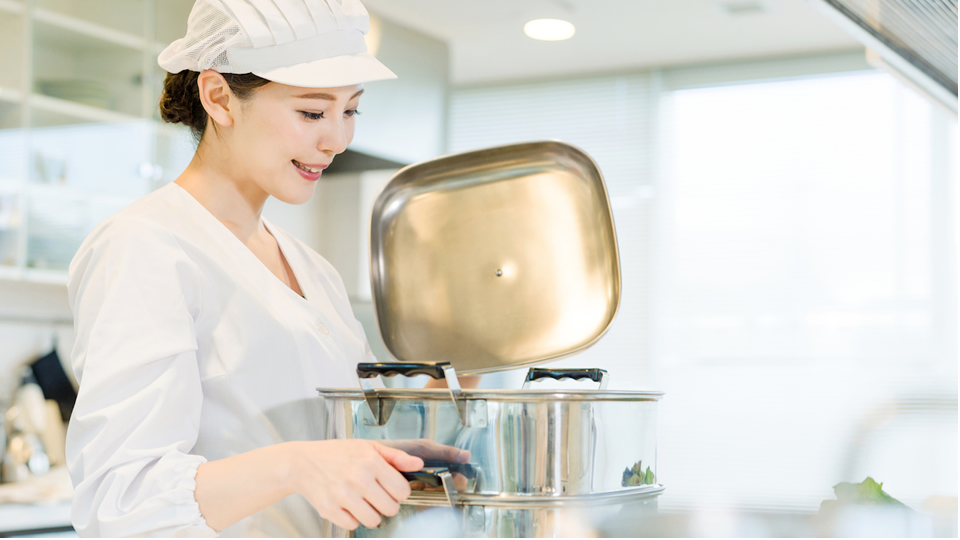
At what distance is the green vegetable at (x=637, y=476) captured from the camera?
59 cm

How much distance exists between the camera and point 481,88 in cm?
365

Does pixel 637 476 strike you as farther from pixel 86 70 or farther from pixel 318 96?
pixel 86 70

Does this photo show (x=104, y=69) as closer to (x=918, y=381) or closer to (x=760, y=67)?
(x=760, y=67)

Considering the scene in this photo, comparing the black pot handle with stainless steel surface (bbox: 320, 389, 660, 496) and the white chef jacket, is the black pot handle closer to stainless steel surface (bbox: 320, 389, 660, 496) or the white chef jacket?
stainless steel surface (bbox: 320, 389, 660, 496)

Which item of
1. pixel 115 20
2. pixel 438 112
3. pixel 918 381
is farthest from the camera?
pixel 918 381

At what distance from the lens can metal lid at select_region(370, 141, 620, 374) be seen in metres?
0.94

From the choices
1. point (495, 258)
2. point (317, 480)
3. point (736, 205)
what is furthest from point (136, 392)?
point (736, 205)

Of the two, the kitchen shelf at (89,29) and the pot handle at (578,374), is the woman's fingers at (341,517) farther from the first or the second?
the kitchen shelf at (89,29)

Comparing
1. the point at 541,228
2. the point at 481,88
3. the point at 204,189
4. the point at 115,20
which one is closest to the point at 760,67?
the point at 481,88

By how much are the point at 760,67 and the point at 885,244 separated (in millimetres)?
788

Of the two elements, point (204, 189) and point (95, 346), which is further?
point (204, 189)

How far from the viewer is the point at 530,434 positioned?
0.55 metres

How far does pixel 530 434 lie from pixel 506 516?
0.05 m

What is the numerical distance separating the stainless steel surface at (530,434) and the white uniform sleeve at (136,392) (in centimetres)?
17
